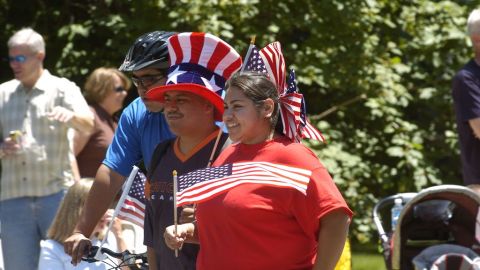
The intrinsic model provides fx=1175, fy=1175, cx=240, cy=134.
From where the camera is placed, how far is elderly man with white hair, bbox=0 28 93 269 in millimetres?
7934

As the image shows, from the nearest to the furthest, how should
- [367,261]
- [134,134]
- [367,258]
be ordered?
[134,134] → [367,261] → [367,258]

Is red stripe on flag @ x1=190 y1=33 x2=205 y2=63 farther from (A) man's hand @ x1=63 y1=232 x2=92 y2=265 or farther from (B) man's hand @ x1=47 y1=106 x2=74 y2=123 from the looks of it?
(B) man's hand @ x1=47 y1=106 x2=74 y2=123

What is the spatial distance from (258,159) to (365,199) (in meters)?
7.61

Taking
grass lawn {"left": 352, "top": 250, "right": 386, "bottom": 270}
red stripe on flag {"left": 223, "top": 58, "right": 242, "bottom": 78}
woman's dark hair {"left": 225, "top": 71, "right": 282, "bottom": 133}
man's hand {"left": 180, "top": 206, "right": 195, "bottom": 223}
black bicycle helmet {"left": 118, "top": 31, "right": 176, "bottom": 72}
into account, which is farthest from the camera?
grass lawn {"left": 352, "top": 250, "right": 386, "bottom": 270}

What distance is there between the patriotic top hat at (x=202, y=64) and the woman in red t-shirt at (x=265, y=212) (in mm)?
397

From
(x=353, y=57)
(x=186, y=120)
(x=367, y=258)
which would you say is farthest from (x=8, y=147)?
(x=367, y=258)

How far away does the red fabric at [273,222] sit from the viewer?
4148 mm

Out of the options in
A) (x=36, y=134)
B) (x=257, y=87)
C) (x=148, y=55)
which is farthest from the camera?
(x=36, y=134)

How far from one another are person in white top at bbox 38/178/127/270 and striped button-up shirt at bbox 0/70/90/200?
1536 millimetres

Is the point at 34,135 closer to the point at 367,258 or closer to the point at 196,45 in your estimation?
the point at 196,45

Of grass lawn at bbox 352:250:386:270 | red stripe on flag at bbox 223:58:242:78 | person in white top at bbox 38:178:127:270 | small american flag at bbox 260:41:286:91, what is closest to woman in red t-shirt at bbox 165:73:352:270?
small american flag at bbox 260:41:286:91

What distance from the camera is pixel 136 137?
536 cm

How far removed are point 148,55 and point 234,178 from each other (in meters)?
1.04

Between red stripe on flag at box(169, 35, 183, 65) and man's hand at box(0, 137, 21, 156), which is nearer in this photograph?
red stripe on flag at box(169, 35, 183, 65)
